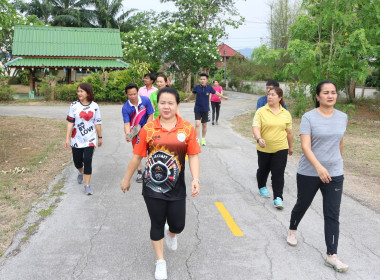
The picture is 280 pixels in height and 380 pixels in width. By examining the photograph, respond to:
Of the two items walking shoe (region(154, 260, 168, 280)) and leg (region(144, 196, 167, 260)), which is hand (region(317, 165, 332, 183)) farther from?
walking shoe (region(154, 260, 168, 280))

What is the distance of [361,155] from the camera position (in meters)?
10.1

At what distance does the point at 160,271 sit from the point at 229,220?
178cm

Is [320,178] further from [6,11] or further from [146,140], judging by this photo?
[6,11]

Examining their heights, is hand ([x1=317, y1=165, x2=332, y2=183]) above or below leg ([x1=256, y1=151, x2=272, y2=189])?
above

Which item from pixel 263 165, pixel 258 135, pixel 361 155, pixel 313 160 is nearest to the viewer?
pixel 313 160

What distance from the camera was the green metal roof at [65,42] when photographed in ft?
96.2

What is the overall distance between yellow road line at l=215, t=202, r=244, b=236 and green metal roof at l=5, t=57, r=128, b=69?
25297mm

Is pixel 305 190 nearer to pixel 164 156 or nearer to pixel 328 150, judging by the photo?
pixel 328 150

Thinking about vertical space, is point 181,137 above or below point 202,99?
below

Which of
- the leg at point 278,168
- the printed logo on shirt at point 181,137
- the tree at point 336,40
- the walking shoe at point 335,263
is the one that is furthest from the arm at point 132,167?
the tree at point 336,40

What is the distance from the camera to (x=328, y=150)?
3.94 m

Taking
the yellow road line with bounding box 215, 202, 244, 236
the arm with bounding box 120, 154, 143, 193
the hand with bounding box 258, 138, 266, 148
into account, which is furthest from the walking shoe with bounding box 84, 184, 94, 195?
the hand with bounding box 258, 138, 266, 148

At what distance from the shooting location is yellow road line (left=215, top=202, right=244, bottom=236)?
189 inches

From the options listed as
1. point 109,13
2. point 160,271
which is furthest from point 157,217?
point 109,13
